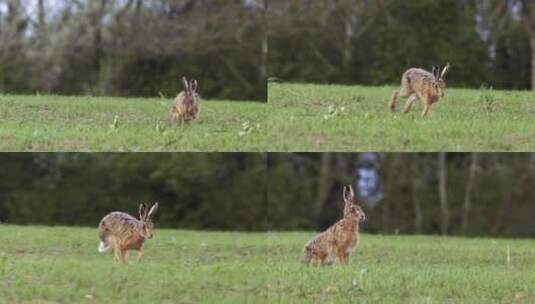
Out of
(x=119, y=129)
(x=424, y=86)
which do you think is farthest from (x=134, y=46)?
(x=424, y=86)

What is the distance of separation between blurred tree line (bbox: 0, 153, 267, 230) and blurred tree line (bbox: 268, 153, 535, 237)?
186 centimetres

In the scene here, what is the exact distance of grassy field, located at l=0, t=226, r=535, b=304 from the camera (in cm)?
856

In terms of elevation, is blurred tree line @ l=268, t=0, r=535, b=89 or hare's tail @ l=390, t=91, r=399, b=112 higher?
blurred tree line @ l=268, t=0, r=535, b=89

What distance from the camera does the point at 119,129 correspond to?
434 inches

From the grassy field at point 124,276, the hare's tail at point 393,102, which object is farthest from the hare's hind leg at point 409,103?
the grassy field at point 124,276

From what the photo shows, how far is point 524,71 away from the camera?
16.1 metres

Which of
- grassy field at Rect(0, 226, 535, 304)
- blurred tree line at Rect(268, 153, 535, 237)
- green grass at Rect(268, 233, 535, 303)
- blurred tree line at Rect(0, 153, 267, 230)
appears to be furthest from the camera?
blurred tree line at Rect(268, 153, 535, 237)

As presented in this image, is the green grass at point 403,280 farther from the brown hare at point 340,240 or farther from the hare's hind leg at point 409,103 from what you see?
the hare's hind leg at point 409,103

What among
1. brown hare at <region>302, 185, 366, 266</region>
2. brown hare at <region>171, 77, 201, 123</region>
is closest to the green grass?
brown hare at <region>302, 185, 366, 266</region>

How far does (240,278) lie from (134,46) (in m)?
11.5

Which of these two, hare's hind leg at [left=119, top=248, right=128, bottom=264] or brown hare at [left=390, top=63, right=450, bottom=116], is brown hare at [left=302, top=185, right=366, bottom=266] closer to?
brown hare at [left=390, top=63, right=450, bottom=116]

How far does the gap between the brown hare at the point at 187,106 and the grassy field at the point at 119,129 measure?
0.11m

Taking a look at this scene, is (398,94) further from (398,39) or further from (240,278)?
(398,39)

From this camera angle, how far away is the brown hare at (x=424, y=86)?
10086 millimetres
